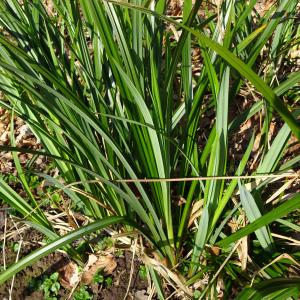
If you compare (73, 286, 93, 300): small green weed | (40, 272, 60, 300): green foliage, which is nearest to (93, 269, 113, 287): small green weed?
(73, 286, 93, 300): small green weed

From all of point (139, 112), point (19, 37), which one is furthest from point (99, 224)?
point (19, 37)

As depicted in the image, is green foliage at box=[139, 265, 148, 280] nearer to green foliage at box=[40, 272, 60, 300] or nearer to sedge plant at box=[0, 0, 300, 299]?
sedge plant at box=[0, 0, 300, 299]

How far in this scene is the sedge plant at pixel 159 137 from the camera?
1.13 meters

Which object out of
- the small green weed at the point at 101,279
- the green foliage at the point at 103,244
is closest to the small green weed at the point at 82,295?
the small green weed at the point at 101,279

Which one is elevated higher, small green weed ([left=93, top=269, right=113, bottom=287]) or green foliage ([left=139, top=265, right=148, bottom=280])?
green foliage ([left=139, top=265, right=148, bottom=280])

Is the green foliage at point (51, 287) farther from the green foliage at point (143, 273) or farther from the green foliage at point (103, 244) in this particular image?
the green foliage at point (143, 273)

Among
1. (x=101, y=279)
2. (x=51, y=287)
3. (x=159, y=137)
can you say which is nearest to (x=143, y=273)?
(x=101, y=279)

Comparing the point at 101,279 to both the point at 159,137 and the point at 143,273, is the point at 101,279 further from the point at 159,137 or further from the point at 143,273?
the point at 159,137

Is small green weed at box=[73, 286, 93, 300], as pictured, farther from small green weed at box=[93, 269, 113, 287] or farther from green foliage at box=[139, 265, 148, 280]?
green foliage at box=[139, 265, 148, 280]

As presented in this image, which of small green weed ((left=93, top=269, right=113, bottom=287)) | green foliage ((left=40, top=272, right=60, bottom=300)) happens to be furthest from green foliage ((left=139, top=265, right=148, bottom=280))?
green foliage ((left=40, top=272, right=60, bottom=300))

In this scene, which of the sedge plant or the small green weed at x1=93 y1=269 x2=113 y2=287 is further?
the small green weed at x1=93 y1=269 x2=113 y2=287

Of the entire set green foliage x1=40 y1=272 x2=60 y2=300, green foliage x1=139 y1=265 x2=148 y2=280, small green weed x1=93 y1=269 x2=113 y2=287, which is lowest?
green foliage x1=40 y1=272 x2=60 y2=300

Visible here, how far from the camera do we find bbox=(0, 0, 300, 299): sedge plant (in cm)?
113

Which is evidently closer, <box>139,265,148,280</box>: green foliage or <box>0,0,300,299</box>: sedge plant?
<box>0,0,300,299</box>: sedge plant
